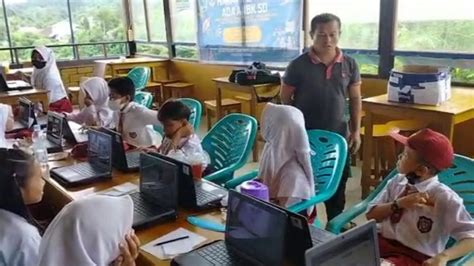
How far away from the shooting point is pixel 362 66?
15.2 feet

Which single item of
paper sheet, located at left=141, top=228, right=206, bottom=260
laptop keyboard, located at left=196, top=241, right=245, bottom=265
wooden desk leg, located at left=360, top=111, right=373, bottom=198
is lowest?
wooden desk leg, located at left=360, top=111, right=373, bottom=198

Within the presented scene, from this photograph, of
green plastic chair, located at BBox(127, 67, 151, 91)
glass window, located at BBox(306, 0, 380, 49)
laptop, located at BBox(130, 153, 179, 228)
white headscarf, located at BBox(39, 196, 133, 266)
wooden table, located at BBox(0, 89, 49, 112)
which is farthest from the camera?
green plastic chair, located at BBox(127, 67, 151, 91)

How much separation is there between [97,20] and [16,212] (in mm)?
7939

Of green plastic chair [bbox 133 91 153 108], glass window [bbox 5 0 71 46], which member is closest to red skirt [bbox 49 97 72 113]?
green plastic chair [bbox 133 91 153 108]

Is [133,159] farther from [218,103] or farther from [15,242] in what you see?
[218,103]

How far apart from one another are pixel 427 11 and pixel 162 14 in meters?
5.03

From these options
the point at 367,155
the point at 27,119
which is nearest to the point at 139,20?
the point at 27,119

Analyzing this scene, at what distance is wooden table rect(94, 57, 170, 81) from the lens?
7504mm

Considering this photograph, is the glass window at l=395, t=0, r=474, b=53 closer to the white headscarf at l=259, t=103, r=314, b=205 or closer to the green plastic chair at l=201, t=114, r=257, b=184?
the green plastic chair at l=201, t=114, r=257, b=184

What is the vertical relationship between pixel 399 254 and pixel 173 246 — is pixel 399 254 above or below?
below

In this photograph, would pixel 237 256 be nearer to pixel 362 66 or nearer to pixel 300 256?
pixel 300 256

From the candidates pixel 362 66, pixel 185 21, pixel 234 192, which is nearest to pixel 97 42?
pixel 185 21

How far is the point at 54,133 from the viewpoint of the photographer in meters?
2.88

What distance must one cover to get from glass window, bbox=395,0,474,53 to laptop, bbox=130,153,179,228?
3.19m
